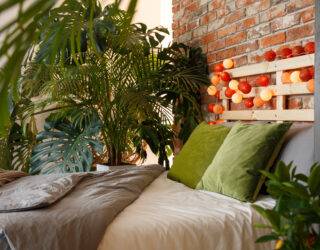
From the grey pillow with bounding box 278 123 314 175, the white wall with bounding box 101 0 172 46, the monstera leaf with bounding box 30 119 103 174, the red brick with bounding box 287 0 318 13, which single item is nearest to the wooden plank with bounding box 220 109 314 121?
the grey pillow with bounding box 278 123 314 175

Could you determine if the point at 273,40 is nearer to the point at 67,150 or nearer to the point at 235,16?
the point at 235,16

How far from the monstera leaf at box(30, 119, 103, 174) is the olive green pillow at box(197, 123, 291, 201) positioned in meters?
1.19

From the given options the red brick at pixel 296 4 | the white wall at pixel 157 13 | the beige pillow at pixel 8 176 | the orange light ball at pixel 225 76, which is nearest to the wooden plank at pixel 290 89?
the orange light ball at pixel 225 76

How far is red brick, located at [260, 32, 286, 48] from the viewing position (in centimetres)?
235

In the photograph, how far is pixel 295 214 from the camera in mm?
791

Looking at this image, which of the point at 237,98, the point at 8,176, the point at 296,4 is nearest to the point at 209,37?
the point at 237,98

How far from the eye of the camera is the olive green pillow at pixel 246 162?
1.66 meters

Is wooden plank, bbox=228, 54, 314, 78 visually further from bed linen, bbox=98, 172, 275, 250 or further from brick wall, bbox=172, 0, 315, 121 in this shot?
bed linen, bbox=98, 172, 275, 250

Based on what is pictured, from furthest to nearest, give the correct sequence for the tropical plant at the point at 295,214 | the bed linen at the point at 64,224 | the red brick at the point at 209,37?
the red brick at the point at 209,37 < the bed linen at the point at 64,224 < the tropical plant at the point at 295,214

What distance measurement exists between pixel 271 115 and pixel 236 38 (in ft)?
2.42

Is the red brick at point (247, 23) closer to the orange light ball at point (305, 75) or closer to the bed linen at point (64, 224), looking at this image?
the orange light ball at point (305, 75)

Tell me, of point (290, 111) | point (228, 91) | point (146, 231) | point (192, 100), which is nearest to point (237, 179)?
point (146, 231)

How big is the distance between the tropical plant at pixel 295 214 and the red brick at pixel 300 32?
1.52 metres

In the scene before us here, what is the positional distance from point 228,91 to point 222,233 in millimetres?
1557
